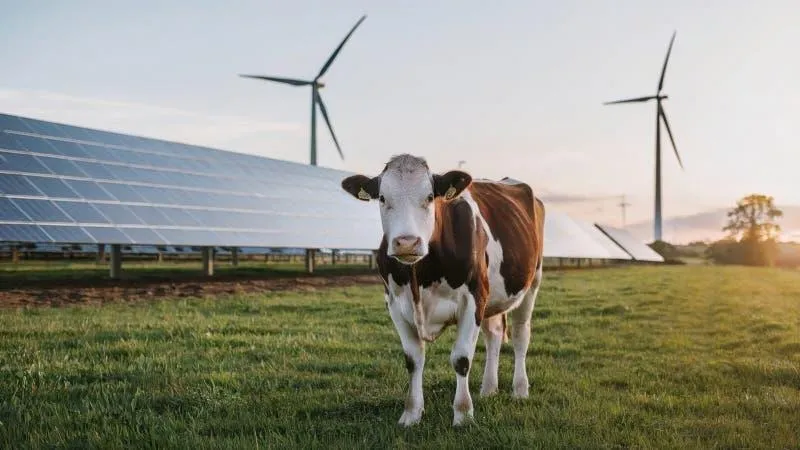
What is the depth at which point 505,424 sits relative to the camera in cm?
583

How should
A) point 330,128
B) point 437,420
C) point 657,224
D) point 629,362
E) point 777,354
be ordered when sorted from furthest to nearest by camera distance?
point 657,224, point 330,128, point 777,354, point 629,362, point 437,420

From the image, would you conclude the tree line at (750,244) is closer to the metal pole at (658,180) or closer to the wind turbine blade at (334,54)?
the metal pole at (658,180)

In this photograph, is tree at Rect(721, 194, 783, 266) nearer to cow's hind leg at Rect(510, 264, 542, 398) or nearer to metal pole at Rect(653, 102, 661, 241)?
metal pole at Rect(653, 102, 661, 241)

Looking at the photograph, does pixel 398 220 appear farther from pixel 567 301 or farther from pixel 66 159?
pixel 66 159

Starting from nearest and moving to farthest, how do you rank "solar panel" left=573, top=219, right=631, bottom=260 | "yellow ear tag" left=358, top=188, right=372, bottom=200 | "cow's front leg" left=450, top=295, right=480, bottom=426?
"cow's front leg" left=450, top=295, right=480, bottom=426
"yellow ear tag" left=358, top=188, right=372, bottom=200
"solar panel" left=573, top=219, right=631, bottom=260

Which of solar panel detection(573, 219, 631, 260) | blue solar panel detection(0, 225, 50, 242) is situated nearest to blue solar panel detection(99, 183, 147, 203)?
blue solar panel detection(0, 225, 50, 242)

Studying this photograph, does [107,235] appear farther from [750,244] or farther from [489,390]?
[750,244]

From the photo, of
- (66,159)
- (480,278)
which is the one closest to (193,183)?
(66,159)

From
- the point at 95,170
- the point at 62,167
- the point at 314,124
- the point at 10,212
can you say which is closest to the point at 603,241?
the point at 314,124

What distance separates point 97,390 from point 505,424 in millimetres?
3832

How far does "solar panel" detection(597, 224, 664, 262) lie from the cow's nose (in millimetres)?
64182

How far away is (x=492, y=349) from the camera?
7.38 metres

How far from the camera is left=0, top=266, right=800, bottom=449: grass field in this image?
18.2 feet

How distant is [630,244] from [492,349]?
7016 centimetres
